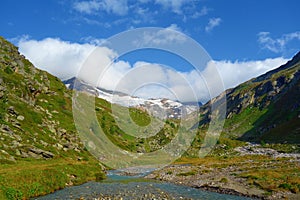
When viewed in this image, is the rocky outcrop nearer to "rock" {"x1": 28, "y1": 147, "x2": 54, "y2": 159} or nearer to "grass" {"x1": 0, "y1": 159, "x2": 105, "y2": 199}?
"rock" {"x1": 28, "y1": 147, "x2": 54, "y2": 159}

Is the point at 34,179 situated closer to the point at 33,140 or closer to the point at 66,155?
the point at 33,140

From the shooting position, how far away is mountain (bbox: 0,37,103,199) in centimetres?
3772

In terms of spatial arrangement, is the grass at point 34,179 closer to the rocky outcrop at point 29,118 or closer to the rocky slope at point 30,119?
the rocky slope at point 30,119

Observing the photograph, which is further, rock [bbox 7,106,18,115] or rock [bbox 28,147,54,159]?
rock [bbox 7,106,18,115]

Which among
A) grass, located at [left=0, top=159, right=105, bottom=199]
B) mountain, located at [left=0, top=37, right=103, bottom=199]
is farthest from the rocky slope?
grass, located at [left=0, top=159, right=105, bottom=199]

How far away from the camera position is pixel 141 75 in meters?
60.0

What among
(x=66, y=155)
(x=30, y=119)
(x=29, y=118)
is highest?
(x=29, y=118)

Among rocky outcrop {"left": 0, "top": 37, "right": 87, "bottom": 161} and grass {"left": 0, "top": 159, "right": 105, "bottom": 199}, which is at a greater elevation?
rocky outcrop {"left": 0, "top": 37, "right": 87, "bottom": 161}

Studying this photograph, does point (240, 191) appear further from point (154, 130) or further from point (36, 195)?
point (154, 130)

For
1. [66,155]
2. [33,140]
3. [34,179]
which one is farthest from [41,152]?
[34,179]

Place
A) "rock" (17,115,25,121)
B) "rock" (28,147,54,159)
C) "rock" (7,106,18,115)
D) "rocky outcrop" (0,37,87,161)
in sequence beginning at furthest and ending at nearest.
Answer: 1. "rock" (17,115,25,121)
2. "rock" (7,106,18,115)
3. "rocky outcrop" (0,37,87,161)
4. "rock" (28,147,54,159)

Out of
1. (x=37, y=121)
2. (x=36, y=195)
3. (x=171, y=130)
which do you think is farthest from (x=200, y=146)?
(x=36, y=195)

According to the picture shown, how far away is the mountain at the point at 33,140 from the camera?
124ft

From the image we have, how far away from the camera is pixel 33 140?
63.3m
